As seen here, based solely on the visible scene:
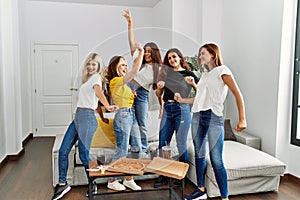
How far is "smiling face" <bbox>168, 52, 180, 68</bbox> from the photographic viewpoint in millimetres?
1952

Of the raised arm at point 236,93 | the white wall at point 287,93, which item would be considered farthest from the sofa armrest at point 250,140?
the raised arm at point 236,93

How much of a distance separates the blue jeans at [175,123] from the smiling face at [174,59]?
271mm

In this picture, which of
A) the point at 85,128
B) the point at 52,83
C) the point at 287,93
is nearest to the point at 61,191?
the point at 85,128

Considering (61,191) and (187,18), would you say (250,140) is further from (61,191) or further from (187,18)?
(61,191)

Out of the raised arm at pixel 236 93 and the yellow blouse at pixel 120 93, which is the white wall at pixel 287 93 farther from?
the yellow blouse at pixel 120 93

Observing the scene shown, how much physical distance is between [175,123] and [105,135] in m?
0.51

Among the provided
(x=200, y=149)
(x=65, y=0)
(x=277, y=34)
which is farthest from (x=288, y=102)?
(x=65, y=0)

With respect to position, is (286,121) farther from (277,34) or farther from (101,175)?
(101,175)

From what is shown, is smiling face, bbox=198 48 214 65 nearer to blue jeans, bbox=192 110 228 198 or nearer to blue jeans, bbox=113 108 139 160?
blue jeans, bbox=192 110 228 198

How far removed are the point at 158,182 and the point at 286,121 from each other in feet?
5.36

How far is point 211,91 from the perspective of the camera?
84.7 inches

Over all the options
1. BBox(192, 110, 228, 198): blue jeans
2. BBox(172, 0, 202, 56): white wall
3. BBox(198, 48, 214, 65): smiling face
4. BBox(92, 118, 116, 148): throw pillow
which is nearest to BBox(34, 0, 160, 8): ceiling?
BBox(172, 0, 202, 56): white wall

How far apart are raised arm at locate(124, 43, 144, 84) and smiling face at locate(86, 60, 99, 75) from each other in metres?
0.22

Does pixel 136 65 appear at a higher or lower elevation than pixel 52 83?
higher
